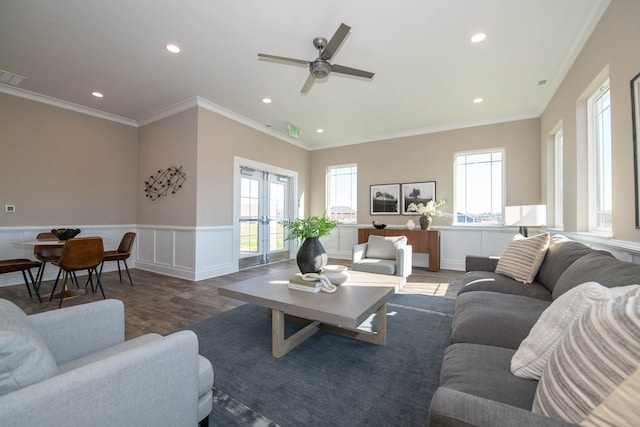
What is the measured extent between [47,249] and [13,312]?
3.60m

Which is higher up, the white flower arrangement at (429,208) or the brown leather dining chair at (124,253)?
the white flower arrangement at (429,208)

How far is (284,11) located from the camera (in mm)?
2477

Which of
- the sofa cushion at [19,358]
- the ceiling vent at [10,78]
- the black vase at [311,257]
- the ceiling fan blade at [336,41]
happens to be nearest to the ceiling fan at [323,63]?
the ceiling fan blade at [336,41]

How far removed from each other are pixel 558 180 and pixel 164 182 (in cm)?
663

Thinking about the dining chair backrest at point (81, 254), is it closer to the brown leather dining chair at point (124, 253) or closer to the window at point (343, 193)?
the brown leather dining chair at point (124, 253)

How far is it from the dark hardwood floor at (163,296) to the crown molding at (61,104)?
9.48 feet

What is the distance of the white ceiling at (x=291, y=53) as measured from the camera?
2463 mm

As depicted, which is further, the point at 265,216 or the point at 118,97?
the point at 265,216

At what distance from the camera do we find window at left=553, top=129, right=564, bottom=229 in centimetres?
400

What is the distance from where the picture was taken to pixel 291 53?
10.2ft

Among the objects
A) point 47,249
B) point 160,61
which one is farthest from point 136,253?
point 160,61

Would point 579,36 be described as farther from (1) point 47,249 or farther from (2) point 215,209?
(1) point 47,249

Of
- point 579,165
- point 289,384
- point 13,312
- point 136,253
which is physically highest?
point 579,165

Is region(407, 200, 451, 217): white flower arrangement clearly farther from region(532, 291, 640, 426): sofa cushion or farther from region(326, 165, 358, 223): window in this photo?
region(532, 291, 640, 426): sofa cushion
